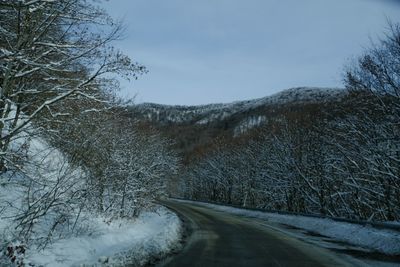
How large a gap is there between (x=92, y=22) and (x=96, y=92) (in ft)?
8.16

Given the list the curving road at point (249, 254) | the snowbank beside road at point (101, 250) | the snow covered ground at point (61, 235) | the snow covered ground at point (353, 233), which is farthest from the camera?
the snow covered ground at point (353, 233)

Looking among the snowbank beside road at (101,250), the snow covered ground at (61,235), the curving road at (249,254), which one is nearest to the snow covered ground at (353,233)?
the curving road at (249,254)

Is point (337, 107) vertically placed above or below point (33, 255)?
above

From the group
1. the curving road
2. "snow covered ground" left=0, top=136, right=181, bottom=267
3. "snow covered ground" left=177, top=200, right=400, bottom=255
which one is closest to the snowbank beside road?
"snow covered ground" left=0, top=136, right=181, bottom=267

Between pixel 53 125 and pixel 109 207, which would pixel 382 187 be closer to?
pixel 109 207

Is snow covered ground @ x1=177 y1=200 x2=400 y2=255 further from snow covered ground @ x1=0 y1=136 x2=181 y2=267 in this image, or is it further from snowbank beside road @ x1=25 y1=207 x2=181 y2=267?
snowbank beside road @ x1=25 y1=207 x2=181 y2=267

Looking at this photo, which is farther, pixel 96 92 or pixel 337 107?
pixel 337 107

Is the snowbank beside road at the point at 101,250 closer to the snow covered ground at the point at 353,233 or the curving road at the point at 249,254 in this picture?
the curving road at the point at 249,254

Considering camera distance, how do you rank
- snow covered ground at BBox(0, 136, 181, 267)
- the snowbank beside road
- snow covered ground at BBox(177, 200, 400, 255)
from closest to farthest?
snow covered ground at BBox(0, 136, 181, 267) < the snowbank beside road < snow covered ground at BBox(177, 200, 400, 255)

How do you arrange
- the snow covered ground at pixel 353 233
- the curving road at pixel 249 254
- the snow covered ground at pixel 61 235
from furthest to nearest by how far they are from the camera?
the snow covered ground at pixel 353 233 → the curving road at pixel 249 254 → the snow covered ground at pixel 61 235

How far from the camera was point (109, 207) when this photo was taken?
1706cm

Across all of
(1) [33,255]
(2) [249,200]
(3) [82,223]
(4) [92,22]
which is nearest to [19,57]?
(4) [92,22]

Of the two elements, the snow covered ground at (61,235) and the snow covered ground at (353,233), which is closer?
the snow covered ground at (61,235)

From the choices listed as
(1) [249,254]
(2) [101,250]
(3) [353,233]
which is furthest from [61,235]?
(3) [353,233]
